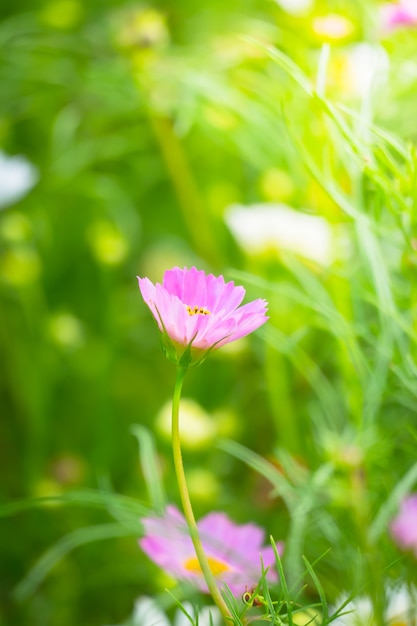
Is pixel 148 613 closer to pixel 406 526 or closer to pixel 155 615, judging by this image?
pixel 155 615

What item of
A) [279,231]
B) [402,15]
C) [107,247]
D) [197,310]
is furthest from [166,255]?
[197,310]

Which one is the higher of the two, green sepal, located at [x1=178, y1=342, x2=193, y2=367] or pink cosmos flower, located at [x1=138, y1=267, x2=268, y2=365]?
pink cosmos flower, located at [x1=138, y1=267, x2=268, y2=365]

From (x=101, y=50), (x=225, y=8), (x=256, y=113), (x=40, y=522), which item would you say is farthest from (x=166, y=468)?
(x=225, y=8)

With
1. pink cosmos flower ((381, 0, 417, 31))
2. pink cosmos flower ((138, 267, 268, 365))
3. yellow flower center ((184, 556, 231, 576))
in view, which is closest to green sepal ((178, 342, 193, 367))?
pink cosmos flower ((138, 267, 268, 365))

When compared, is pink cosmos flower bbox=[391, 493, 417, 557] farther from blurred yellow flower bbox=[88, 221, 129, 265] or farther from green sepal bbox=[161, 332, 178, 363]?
blurred yellow flower bbox=[88, 221, 129, 265]

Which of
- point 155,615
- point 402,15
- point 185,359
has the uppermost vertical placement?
point 402,15

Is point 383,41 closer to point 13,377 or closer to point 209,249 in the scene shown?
point 209,249

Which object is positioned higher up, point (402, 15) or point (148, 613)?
point (402, 15)

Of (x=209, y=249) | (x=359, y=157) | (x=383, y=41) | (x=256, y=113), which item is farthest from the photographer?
(x=209, y=249)
